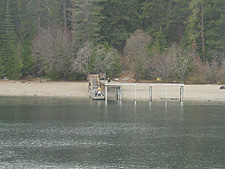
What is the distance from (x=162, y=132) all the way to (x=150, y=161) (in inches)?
322

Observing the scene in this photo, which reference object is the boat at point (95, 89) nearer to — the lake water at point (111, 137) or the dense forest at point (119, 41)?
the lake water at point (111, 137)

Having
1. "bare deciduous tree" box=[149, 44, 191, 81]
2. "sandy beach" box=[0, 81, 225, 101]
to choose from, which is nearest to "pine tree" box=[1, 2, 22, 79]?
"sandy beach" box=[0, 81, 225, 101]

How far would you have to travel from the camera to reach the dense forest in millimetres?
71750

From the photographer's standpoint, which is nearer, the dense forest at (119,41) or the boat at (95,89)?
the boat at (95,89)

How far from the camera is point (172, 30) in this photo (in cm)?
9212

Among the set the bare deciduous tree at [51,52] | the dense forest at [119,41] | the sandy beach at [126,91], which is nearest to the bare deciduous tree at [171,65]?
the dense forest at [119,41]

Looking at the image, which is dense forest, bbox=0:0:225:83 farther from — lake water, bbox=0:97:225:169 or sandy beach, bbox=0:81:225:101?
lake water, bbox=0:97:225:169

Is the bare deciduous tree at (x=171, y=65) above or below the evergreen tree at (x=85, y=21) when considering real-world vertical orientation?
below

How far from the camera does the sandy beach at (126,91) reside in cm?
5353

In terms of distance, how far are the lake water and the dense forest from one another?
102 feet

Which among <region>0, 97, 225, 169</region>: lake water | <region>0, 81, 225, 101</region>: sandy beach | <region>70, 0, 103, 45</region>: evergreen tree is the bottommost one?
<region>0, 97, 225, 169</region>: lake water

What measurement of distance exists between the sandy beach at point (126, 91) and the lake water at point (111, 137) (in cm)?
1242

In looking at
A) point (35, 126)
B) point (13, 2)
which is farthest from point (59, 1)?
point (35, 126)

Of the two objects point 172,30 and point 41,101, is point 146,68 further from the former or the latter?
point 41,101
